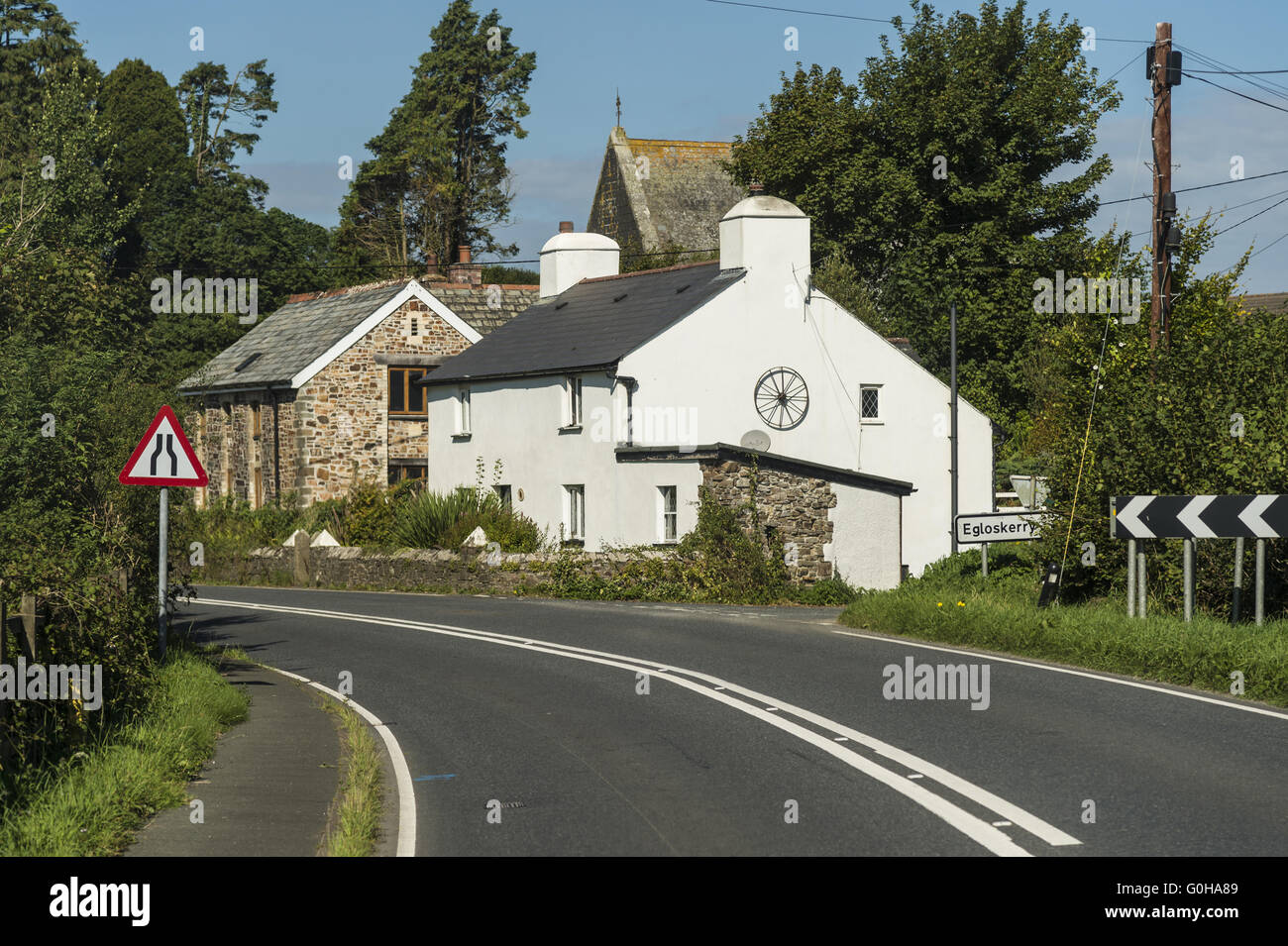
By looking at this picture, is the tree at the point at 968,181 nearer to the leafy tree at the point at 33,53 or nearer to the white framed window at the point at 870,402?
the white framed window at the point at 870,402

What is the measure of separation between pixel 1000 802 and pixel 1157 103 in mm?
17495

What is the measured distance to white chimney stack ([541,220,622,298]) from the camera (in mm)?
46531

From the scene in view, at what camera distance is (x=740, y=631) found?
70.4ft

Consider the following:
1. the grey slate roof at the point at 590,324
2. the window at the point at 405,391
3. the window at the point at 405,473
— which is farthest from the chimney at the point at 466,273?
the window at the point at 405,473

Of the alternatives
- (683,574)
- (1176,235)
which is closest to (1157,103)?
(1176,235)

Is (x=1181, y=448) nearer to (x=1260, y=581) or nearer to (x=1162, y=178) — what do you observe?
(x=1260, y=581)

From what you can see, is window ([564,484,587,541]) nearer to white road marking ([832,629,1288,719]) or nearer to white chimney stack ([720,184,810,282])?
white chimney stack ([720,184,810,282])

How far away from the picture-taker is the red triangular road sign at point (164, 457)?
14.5m

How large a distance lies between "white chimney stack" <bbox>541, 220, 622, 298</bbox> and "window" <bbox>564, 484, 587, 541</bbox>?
10.5 m

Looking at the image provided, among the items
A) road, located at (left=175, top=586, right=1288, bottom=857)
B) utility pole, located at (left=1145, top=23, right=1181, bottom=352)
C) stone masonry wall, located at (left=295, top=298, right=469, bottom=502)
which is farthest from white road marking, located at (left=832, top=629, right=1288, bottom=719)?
stone masonry wall, located at (left=295, top=298, right=469, bottom=502)

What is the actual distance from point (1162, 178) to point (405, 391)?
29200mm

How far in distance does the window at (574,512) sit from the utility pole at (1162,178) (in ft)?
56.6

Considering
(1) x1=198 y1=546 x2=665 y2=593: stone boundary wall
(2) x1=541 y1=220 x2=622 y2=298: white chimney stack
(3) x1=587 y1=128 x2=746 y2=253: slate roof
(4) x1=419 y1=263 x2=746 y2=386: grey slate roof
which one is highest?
(3) x1=587 y1=128 x2=746 y2=253: slate roof
